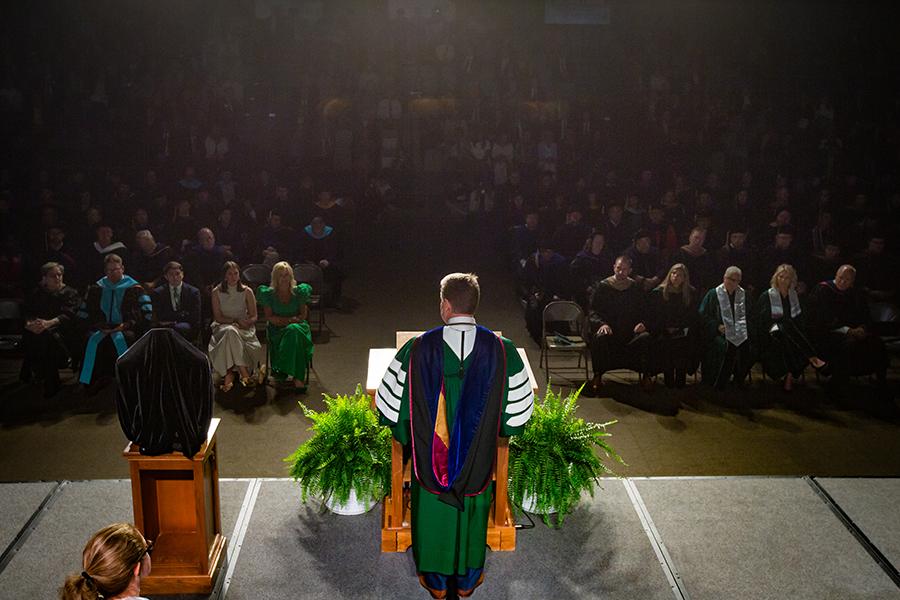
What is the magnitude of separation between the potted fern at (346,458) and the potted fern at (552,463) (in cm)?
81

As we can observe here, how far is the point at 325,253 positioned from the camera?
11.2 metres

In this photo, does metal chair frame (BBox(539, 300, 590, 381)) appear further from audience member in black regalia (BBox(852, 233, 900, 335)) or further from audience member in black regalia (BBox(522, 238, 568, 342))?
audience member in black regalia (BBox(852, 233, 900, 335))

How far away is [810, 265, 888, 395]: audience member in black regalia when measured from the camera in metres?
7.89

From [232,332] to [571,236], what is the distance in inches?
212

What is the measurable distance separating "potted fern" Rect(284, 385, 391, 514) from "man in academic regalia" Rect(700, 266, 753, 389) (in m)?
4.19

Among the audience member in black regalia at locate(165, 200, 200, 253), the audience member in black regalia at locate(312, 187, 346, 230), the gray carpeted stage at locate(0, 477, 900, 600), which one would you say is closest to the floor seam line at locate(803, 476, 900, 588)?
the gray carpeted stage at locate(0, 477, 900, 600)

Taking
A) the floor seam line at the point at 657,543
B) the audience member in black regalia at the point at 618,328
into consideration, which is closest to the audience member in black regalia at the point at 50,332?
the audience member in black regalia at the point at 618,328

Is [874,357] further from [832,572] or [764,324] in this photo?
[832,572]

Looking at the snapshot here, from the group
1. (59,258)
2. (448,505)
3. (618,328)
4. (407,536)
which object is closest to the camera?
(448,505)

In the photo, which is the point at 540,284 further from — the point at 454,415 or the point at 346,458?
the point at 454,415

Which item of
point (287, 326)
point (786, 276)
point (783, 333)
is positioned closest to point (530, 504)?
point (287, 326)

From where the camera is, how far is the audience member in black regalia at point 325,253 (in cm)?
1093

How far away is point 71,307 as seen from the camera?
803cm

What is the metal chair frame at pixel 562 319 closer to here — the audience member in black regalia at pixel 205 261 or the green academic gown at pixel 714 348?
the green academic gown at pixel 714 348
